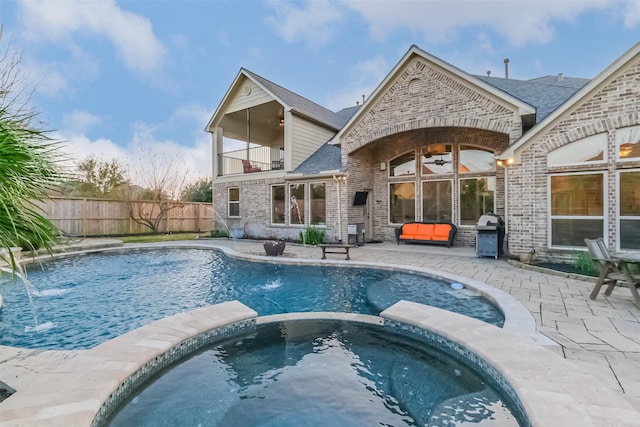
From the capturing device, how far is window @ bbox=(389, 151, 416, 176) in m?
12.8

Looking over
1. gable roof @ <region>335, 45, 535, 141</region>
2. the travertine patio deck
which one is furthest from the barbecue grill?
gable roof @ <region>335, 45, 535, 141</region>

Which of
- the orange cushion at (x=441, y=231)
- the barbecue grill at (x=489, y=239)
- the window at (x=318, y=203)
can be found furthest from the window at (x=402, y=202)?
the barbecue grill at (x=489, y=239)

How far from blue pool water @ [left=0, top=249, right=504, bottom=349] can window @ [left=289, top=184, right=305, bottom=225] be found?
4641 mm

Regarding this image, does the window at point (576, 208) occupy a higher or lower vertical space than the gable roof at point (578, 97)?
lower

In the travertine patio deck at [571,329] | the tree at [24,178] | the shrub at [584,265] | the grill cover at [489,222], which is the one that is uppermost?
the tree at [24,178]

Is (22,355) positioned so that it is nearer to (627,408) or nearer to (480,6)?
(627,408)

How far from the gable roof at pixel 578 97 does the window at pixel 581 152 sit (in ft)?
2.15

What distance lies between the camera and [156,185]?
20.0m

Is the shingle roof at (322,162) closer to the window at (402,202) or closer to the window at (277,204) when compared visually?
the window at (277,204)

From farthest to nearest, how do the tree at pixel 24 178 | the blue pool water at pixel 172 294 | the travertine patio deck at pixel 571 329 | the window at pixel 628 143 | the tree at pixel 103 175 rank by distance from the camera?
the tree at pixel 103 175 < the window at pixel 628 143 < the blue pool water at pixel 172 294 < the travertine patio deck at pixel 571 329 < the tree at pixel 24 178

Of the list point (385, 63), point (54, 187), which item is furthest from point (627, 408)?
point (385, 63)

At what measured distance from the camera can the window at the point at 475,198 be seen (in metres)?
11.2

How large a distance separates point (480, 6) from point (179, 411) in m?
15.1

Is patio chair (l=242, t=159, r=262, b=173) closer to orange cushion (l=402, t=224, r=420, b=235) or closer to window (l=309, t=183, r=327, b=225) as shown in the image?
window (l=309, t=183, r=327, b=225)
